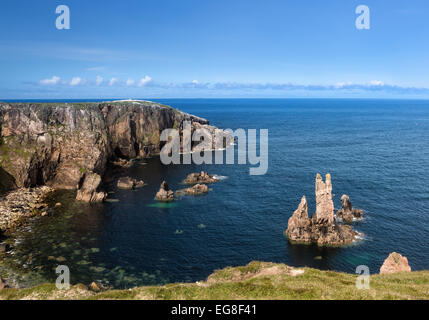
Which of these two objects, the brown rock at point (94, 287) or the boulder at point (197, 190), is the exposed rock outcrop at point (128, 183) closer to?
the boulder at point (197, 190)

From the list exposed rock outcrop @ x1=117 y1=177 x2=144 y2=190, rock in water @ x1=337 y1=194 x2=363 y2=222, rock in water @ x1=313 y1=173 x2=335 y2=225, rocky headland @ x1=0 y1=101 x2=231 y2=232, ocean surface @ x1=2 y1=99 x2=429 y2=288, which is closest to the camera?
ocean surface @ x1=2 y1=99 x2=429 y2=288

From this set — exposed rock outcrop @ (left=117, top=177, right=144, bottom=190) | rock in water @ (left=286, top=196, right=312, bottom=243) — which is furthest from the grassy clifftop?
exposed rock outcrop @ (left=117, top=177, right=144, bottom=190)

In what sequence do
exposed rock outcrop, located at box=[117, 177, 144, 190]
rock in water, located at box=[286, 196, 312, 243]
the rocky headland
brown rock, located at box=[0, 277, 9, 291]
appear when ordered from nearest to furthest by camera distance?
1. brown rock, located at box=[0, 277, 9, 291]
2. rock in water, located at box=[286, 196, 312, 243]
3. the rocky headland
4. exposed rock outcrop, located at box=[117, 177, 144, 190]

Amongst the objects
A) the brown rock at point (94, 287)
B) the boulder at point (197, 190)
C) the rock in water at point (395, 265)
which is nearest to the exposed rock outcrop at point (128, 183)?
the boulder at point (197, 190)

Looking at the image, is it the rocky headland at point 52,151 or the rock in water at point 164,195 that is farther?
the rocky headland at point 52,151

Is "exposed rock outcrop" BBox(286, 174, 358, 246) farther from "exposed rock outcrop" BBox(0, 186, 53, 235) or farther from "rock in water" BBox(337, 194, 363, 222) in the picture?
"exposed rock outcrop" BBox(0, 186, 53, 235)

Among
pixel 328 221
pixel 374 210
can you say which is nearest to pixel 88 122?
pixel 328 221

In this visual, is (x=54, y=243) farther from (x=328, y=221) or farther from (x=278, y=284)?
(x=328, y=221)

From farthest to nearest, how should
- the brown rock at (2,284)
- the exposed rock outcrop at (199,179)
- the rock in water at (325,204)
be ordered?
the exposed rock outcrop at (199,179), the rock in water at (325,204), the brown rock at (2,284)
